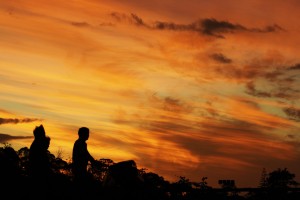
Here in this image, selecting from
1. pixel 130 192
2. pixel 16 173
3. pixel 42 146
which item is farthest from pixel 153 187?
pixel 16 173

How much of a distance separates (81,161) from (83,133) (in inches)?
27.9

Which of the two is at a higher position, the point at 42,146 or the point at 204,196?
the point at 42,146

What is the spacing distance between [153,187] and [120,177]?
3.14ft

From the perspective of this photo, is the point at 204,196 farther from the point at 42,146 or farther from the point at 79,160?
the point at 42,146

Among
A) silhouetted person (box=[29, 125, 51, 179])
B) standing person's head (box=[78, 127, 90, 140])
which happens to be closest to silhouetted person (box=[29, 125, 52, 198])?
silhouetted person (box=[29, 125, 51, 179])

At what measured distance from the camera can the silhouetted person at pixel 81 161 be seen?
13641mm

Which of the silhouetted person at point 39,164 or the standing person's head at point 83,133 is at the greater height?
the standing person's head at point 83,133

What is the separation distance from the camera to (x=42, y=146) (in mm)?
13555

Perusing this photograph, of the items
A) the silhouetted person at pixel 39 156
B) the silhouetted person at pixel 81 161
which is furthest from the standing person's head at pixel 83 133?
the silhouetted person at pixel 39 156

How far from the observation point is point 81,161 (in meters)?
13.7

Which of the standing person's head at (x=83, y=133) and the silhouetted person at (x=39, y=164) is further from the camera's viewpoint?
the standing person's head at (x=83, y=133)

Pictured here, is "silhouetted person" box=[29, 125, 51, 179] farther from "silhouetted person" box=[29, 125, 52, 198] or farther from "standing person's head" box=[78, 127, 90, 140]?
"standing person's head" box=[78, 127, 90, 140]

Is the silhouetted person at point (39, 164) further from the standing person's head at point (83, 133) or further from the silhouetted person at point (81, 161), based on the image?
the standing person's head at point (83, 133)

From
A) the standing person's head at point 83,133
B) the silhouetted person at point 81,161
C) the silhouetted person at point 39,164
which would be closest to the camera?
the silhouetted person at point 39,164
